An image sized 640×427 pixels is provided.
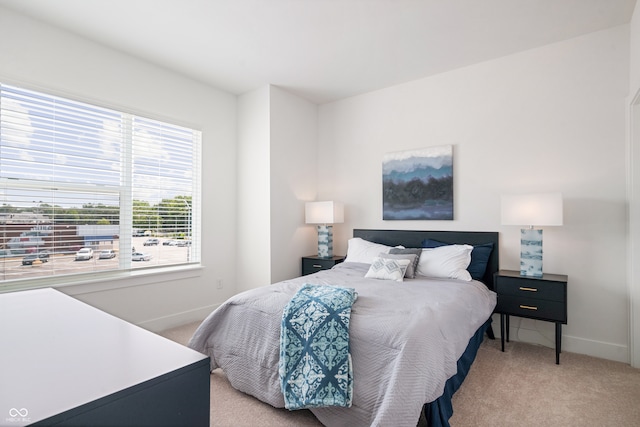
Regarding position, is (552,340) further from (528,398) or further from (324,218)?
(324,218)

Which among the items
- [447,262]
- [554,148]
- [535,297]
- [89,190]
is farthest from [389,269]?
[89,190]

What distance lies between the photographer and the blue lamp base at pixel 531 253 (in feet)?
9.46

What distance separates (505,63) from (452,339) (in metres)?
→ 2.80

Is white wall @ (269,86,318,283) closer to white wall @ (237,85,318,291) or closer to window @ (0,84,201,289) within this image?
white wall @ (237,85,318,291)

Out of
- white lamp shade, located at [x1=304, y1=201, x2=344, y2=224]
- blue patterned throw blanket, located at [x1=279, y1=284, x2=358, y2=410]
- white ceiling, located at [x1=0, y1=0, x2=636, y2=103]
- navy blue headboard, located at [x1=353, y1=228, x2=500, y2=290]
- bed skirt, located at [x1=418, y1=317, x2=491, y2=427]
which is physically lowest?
bed skirt, located at [x1=418, y1=317, x2=491, y2=427]

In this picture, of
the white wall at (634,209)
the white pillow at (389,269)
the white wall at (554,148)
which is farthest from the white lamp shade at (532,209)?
the white pillow at (389,269)

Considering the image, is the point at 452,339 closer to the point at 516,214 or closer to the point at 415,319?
the point at 415,319

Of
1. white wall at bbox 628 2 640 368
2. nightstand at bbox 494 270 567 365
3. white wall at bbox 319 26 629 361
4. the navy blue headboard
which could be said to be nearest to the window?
the navy blue headboard

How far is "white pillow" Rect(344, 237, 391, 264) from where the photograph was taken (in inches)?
142

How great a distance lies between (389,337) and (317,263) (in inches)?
96.4

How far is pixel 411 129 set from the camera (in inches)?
154

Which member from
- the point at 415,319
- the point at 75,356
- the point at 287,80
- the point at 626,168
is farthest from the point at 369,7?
the point at 75,356

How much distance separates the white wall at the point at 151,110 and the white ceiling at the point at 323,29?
0.52 ft

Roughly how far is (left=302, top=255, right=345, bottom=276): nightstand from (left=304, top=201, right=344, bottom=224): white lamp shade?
1.49 feet
